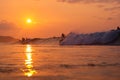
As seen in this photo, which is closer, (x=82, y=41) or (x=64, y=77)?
(x=64, y=77)

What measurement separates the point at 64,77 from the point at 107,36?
1482 inches

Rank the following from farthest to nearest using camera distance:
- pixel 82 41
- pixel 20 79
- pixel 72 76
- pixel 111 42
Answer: pixel 82 41, pixel 111 42, pixel 72 76, pixel 20 79

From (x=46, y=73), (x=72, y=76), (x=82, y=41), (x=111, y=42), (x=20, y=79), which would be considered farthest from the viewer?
(x=82, y=41)

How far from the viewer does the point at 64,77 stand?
8930 millimetres

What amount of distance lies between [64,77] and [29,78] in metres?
1.08

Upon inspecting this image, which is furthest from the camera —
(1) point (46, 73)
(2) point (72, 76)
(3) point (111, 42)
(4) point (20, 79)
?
(3) point (111, 42)

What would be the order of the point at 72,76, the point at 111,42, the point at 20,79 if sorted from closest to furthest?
the point at 20,79
the point at 72,76
the point at 111,42

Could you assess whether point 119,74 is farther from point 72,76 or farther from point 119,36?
point 119,36

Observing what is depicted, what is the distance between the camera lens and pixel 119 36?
45750mm

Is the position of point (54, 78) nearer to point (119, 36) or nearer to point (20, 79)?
point (20, 79)

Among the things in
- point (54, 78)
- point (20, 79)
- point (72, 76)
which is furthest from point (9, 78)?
point (72, 76)

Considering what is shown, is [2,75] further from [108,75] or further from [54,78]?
[108,75]

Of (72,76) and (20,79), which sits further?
(72,76)

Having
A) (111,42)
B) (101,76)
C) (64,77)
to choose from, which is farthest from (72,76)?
(111,42)
